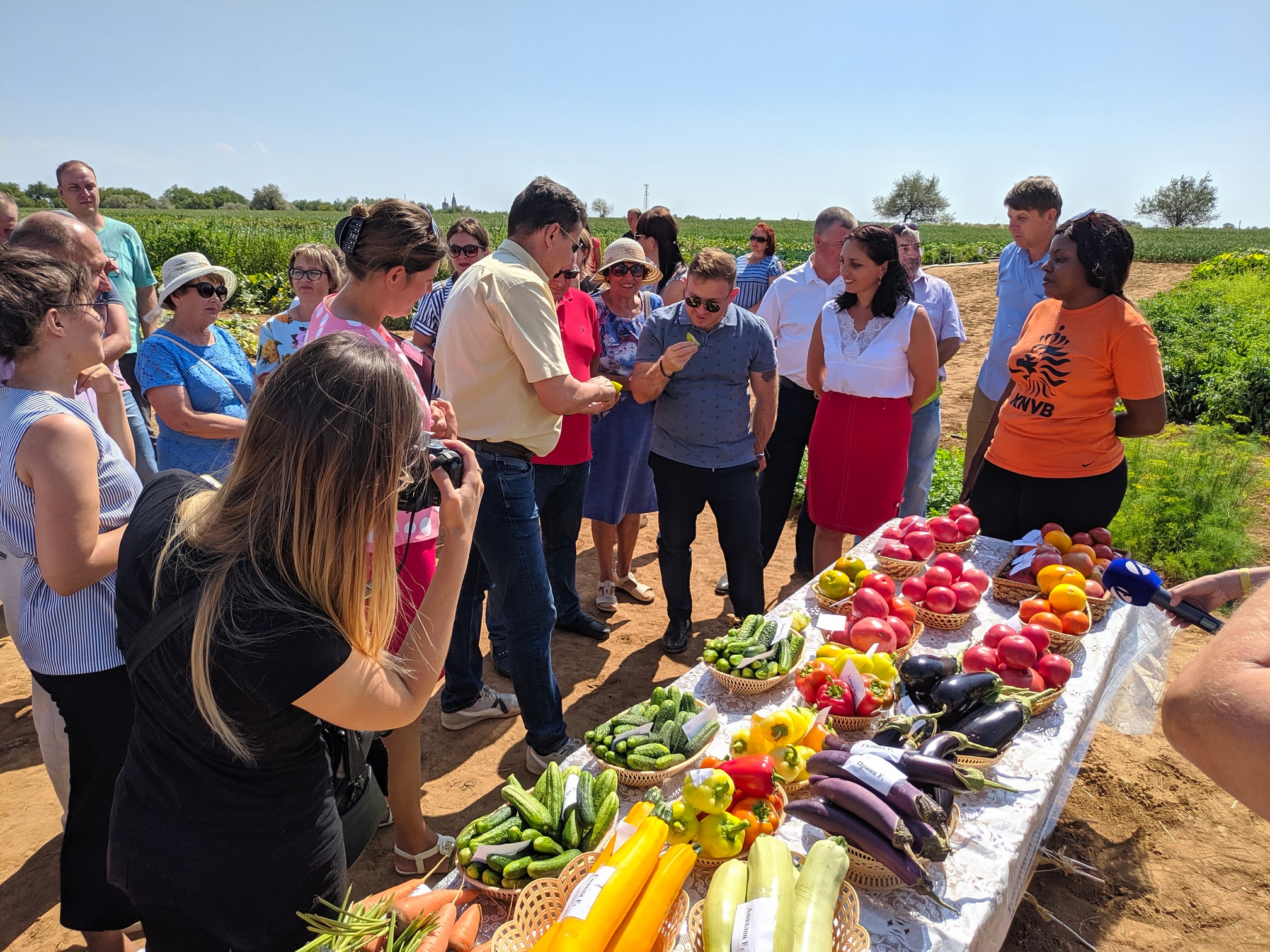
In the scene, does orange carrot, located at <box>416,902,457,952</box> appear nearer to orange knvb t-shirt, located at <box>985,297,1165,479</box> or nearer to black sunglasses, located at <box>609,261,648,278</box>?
orange knvb t-shirt, located at <box>985,297,1165,479</box>

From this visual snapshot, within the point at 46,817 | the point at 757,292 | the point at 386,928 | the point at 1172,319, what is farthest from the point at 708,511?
the point at 1172,319

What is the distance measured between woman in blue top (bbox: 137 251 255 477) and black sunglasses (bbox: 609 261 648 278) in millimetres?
2124

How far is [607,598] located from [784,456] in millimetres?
1571

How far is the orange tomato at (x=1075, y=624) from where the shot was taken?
8.59 ft

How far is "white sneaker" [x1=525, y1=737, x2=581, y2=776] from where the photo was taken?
3277 millimetres

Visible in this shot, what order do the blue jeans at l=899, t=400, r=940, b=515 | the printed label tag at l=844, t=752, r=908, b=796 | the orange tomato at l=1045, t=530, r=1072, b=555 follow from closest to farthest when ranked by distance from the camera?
1. the printed label tag at l=844, t=752, r=908, b=796
2. the orange tomato at l=1045, t=530, r=1072, b=555
3. the blue jeans at l=899, t=400, r=940, b=515

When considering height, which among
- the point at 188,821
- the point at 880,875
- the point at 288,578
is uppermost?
the point at 288,578

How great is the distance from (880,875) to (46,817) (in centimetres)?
351

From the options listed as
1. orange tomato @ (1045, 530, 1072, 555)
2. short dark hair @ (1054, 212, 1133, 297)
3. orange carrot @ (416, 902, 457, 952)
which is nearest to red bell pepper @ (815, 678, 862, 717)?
orange carrot @ (416, 902, 457, 952)

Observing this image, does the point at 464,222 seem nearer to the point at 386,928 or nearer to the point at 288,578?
the point at 288,578

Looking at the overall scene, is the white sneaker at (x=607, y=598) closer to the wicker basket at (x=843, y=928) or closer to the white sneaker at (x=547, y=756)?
the white sneaker at (x=547, y=756)

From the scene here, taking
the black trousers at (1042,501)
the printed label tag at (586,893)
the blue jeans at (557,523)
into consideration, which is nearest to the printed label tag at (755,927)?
the printed label tag at (586,893)

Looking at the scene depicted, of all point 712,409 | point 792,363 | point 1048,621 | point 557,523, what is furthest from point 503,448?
point 792,363

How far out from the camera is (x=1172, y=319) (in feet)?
45.1
